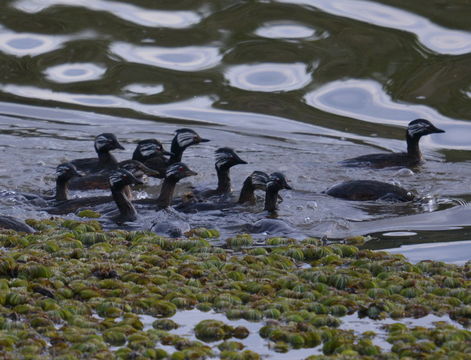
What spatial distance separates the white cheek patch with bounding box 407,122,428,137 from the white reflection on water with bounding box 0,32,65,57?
8433 mm

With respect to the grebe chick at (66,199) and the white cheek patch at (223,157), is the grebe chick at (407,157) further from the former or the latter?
the grebe chick at (66,199)

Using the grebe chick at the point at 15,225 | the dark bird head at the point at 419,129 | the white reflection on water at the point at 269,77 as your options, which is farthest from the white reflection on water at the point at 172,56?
the grebe chick at the point at 15,225

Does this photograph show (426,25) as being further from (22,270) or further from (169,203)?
(22,270)

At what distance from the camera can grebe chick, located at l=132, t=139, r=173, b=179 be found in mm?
15898

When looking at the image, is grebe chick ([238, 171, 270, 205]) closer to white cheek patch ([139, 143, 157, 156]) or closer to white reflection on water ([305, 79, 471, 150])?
white cheek patch ([139, 143, 157, 156])

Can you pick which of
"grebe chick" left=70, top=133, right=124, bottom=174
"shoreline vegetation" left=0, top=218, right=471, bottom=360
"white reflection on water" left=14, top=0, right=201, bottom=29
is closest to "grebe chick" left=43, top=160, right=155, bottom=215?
"grebe chick" left=70, top=133, right=124, bottom=174

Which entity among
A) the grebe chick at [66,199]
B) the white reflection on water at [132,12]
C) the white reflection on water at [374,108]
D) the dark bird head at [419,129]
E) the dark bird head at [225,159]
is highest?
the white reflection on water at [132,12]

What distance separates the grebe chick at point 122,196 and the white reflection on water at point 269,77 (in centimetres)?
714

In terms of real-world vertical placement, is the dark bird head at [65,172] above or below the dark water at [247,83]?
below

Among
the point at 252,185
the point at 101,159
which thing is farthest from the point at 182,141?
the point at 252,185

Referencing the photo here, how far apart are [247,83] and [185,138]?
458 centimetres

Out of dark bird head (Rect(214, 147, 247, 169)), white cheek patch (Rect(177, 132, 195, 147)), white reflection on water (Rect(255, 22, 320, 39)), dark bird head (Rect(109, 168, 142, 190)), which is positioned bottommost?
dark bird head (Rect(109, 168, 142, 190))

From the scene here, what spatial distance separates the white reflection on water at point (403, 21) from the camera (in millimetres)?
20922

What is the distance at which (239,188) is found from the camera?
15.4 m
